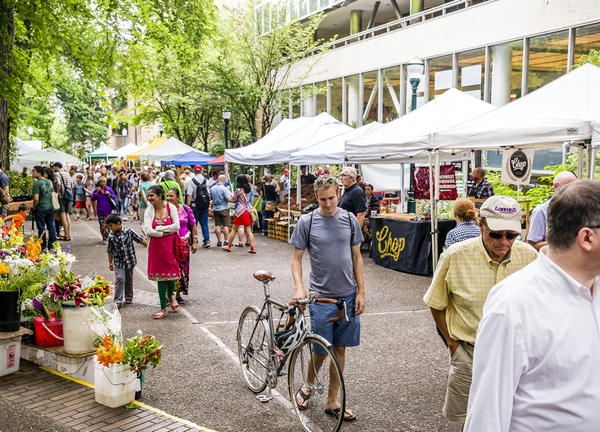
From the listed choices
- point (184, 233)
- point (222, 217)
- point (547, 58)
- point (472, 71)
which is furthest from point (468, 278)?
point (472, 71)

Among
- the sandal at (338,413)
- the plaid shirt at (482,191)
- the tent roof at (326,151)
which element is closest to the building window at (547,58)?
the tent roof at (326,151)

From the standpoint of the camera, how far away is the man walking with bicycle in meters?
4.63

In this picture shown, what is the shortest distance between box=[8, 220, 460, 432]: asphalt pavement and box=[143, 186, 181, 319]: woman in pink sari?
23.2 inches

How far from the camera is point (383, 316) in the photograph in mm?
8094

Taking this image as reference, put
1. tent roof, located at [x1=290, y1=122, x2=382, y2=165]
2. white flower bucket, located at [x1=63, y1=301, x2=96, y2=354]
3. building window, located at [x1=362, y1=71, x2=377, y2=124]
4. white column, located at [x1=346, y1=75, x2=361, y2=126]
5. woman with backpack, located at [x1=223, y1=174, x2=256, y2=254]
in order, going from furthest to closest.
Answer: white column, located at [x1=346, y1=75, x2=361, y2=126]
building window, located at [x1=362, y1=71, x2=377, y2=124]
tent roof, located at [x1=290, y1=122, x2=382, y2=165]
woman with backpack, located at [x1=223, y1=174, x2=256, y2=254]
white flower bucket, located at [x1=63, y1=301, x2=96, y2=354]

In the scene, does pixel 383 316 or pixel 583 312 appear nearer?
pixel 583 312

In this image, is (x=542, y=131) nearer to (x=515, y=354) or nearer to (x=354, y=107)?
(x=515, y=354)

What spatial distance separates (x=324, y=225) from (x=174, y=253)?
3.66 m

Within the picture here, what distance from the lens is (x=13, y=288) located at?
19.1 feet

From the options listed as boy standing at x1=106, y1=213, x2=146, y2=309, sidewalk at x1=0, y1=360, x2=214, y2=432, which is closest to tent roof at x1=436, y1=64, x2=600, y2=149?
boy standing at x1=106, y1=213, x2=146, y2=309

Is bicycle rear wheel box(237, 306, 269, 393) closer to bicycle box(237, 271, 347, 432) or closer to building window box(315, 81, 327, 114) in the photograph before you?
bicycle box(237, 271, 347, 432)

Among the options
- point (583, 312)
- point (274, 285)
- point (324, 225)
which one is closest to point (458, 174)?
point (274, 285)

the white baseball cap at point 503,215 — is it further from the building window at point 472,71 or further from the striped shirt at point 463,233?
the building window at point 472,71

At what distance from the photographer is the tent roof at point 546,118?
7.75m
